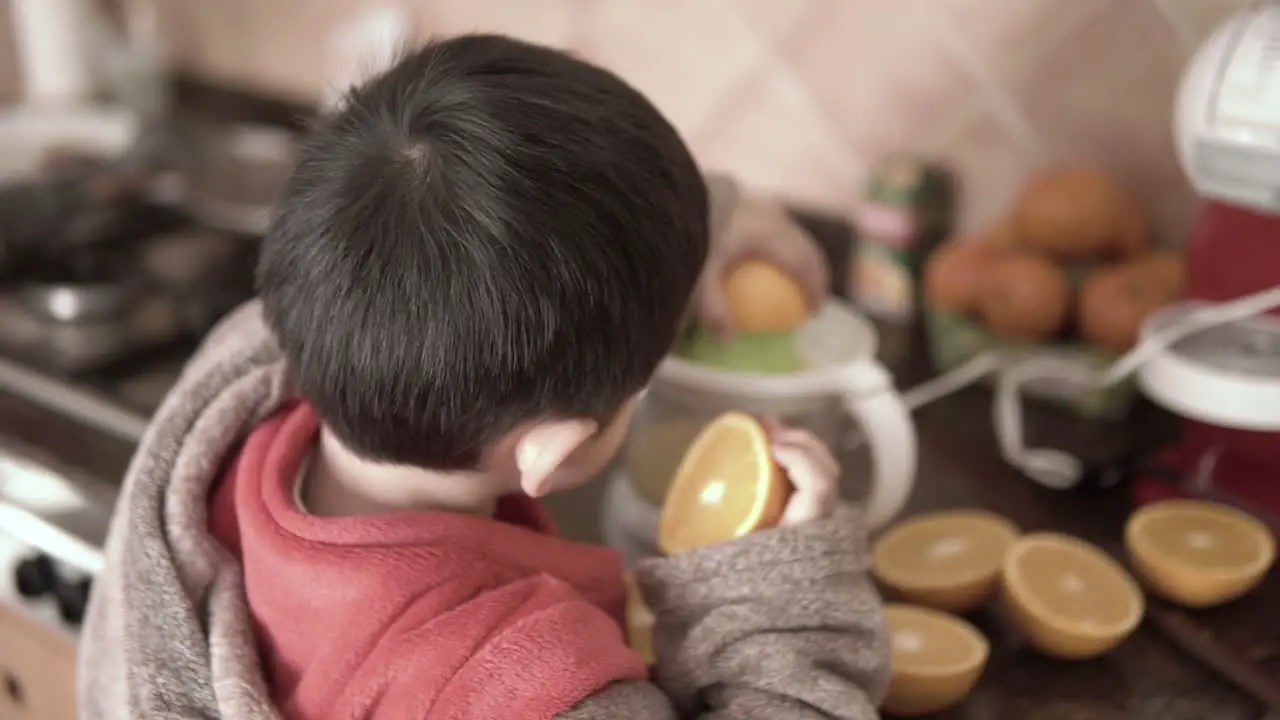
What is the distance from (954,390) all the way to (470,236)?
0.61m

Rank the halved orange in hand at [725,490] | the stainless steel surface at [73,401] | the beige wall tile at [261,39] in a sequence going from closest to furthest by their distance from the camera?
the halved orange in hand at [725,490], the stainless steel surface at [73,401], the beige wall tile at [261,39]

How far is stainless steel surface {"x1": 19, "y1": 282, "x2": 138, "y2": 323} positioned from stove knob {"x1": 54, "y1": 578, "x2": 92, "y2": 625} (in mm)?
262

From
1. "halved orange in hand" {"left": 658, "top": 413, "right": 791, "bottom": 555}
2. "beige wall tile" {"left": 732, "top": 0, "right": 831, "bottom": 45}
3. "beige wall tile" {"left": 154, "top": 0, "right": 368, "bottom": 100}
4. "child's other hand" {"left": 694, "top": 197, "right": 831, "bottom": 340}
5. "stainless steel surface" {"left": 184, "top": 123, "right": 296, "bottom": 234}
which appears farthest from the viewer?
"beige wall tile" {"left": 154, "top": 0, "right": 368, "bottom": 100}

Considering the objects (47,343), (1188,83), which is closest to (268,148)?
(47,343)

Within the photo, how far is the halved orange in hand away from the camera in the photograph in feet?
2.12

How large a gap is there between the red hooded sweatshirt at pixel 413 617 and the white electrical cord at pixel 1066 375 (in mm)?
423

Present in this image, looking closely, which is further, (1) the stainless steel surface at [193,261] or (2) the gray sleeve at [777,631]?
(1) the stainless steel surface at [193,261]

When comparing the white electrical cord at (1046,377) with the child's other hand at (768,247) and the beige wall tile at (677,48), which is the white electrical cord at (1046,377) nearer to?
the child's other hand at (768,247)

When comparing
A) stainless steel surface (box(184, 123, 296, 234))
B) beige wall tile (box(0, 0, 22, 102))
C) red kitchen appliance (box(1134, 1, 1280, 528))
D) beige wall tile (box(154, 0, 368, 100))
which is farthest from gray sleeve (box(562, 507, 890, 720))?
beige wall tile (box(0, 0, 22, 102))

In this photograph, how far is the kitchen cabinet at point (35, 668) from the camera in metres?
0.93

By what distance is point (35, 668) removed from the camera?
38.0 inches

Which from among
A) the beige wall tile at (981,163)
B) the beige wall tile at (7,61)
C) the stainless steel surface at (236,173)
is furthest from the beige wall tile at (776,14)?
the beige wall tile at (7,61)

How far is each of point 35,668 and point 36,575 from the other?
5.3 inches

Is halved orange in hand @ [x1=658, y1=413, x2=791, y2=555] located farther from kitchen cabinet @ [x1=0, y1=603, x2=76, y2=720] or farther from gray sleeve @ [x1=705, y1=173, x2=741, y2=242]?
kitchen cabinet @ [x1=0, y1=603, x2=76, y2=720]
